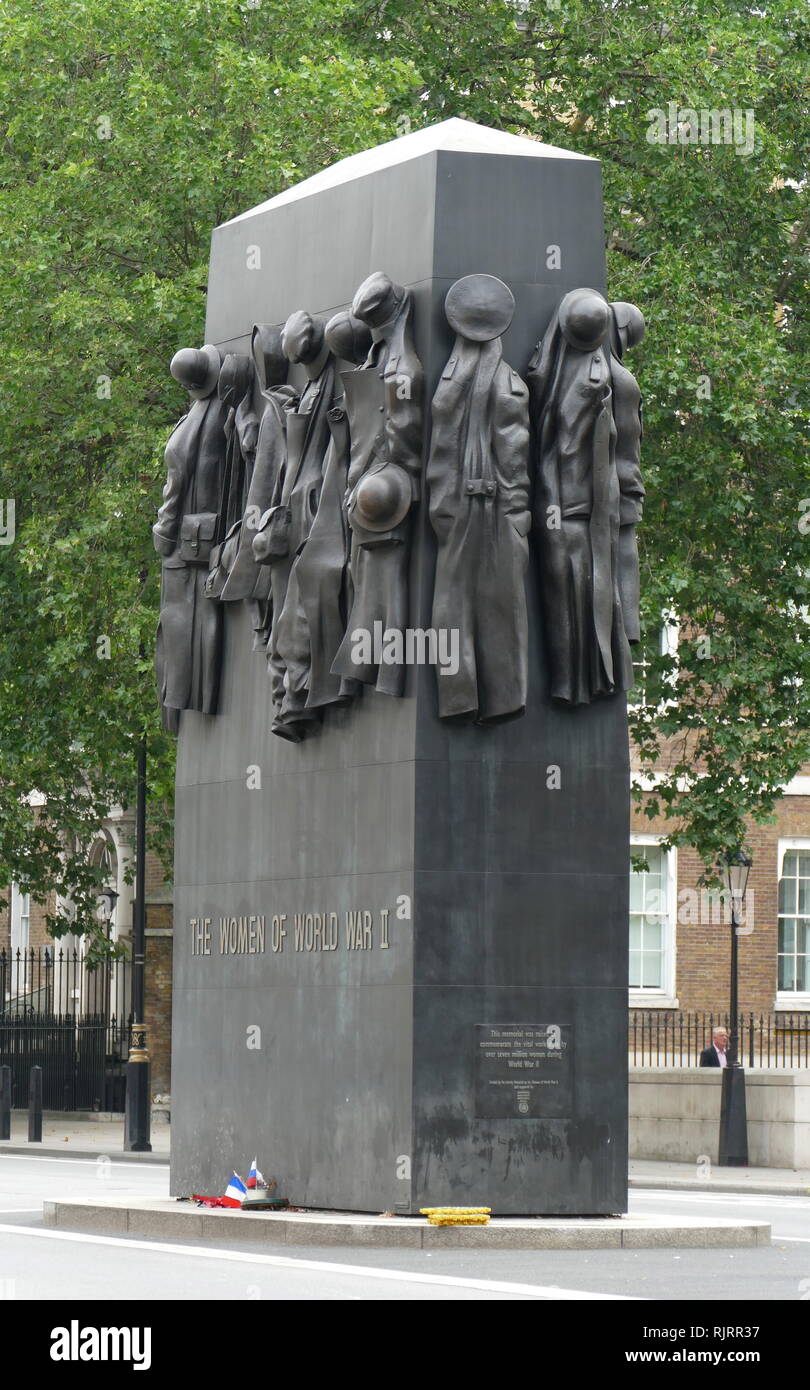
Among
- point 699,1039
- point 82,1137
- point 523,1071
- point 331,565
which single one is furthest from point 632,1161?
point 331,565

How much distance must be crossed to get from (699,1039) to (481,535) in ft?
89.5

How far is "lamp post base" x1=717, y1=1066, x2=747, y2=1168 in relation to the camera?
94.2 ft

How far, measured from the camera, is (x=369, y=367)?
14719 millimetres

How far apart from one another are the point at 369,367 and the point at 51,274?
15466 mm

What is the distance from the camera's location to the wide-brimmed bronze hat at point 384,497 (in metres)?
14.3

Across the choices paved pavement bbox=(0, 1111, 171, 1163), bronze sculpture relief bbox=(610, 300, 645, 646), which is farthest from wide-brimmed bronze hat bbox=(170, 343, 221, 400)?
paved pavement bbox=(0, 1111, 171, 1163)

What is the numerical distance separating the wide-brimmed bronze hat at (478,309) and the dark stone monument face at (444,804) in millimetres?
17

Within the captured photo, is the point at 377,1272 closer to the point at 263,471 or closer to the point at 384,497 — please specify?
the point at 384,497

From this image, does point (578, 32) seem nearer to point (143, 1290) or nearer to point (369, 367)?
point (369, 367)

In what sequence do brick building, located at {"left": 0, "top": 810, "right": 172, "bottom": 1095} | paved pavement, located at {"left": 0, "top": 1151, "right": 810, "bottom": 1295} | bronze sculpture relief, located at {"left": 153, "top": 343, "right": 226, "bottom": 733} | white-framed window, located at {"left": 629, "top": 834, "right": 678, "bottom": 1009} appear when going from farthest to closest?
white-framed window, located at {"left": 629, "top": 834, "right": 678, "bottom": 1009} → brick building, located at {"left": 0, "top": 810, "right": 172, "bottom": 1095} → bronze sculpture relief, located at {"left": 153, "top": 343, "right": 226, "bottom": 733} → paved pavement, located at {"left": 0, "top": 1151, "right": 810, "bottom": 1295}

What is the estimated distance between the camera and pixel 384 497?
46.9 feet

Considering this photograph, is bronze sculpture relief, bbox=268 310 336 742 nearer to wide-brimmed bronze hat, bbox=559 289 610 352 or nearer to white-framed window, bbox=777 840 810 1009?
wide-brimmed bronze hat, bbox=559 289 610 352

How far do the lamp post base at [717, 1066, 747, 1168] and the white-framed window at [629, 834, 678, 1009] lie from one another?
44.8 feet

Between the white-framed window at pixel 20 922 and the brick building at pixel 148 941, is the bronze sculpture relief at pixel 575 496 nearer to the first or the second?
the brick building at pixel 148 941
